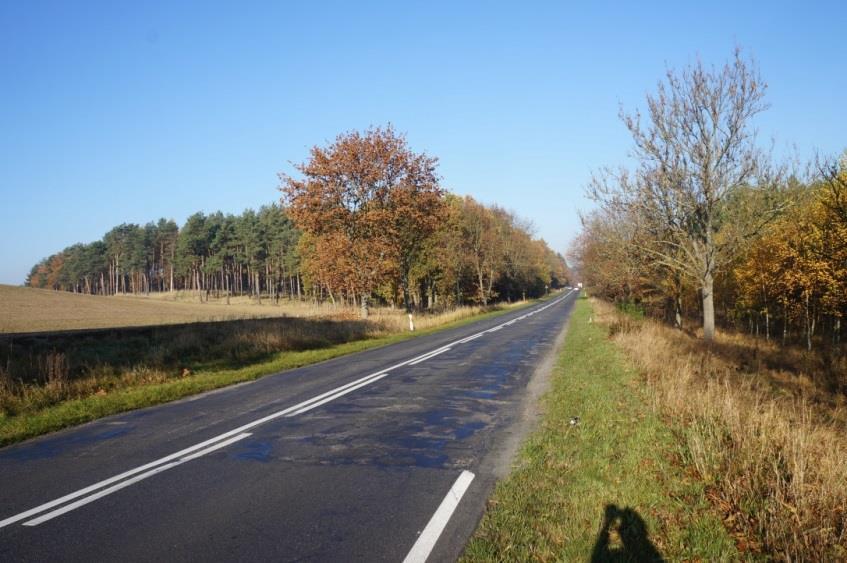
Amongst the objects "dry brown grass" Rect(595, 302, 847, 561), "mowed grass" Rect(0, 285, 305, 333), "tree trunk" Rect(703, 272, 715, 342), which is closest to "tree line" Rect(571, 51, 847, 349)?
"tree trunk" Rect(703, 272, 715, 342)

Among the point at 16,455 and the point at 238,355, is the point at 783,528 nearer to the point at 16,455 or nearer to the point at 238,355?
the point at 16,455

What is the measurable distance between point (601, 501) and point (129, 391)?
34.5 feet

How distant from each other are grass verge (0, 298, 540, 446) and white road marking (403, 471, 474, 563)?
6495mm

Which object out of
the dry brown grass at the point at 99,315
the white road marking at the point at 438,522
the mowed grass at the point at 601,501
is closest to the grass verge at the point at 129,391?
Answer: the white road marking at the point at 438,522

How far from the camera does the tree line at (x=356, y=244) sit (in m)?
32.9

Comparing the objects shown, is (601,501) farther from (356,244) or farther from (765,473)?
(356,244)

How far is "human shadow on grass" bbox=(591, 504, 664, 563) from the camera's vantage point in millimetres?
3980

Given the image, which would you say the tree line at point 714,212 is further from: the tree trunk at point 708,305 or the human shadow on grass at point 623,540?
the human shadow on grass at point 623,540

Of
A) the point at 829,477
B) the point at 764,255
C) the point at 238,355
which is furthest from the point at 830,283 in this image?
the point at 238,355

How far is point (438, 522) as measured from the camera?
15.0 ft

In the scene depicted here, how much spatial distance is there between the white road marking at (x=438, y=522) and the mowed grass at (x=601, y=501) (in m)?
0.31

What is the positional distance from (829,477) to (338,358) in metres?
14.1

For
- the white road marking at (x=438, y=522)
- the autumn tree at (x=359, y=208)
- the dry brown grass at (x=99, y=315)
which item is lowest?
the white road marking at (x=438, y=522)

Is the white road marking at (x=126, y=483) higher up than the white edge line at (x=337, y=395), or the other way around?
the white road marking at (x=126, y=483)
